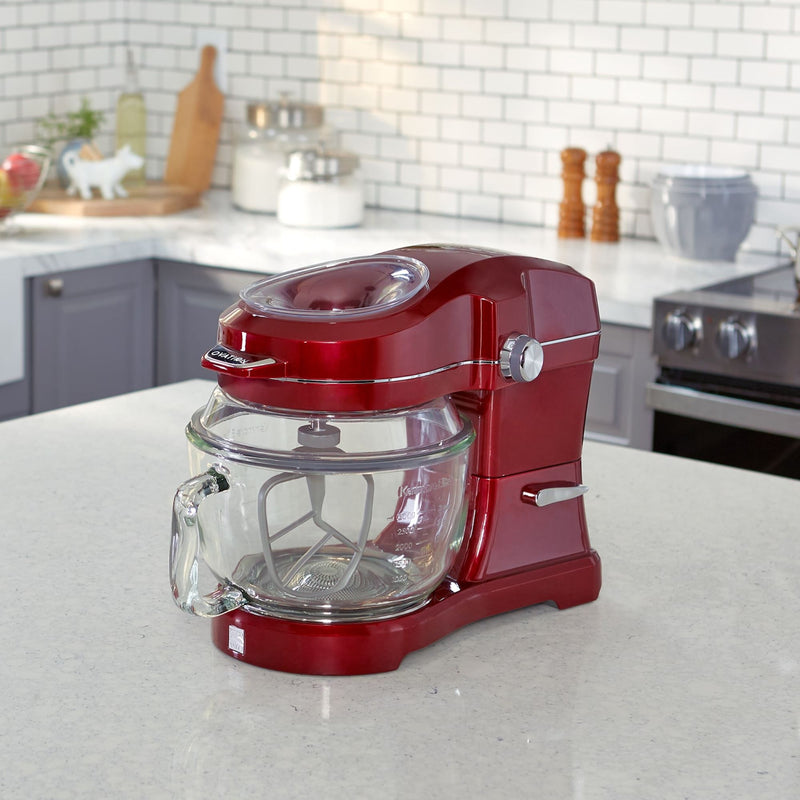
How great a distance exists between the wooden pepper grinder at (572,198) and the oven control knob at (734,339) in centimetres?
93

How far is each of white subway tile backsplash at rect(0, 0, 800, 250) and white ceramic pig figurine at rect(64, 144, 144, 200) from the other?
0.29m

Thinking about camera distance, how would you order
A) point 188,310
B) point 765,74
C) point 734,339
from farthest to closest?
point 188,310
point 765,74
point 734,339

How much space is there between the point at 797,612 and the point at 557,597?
24 centimetres

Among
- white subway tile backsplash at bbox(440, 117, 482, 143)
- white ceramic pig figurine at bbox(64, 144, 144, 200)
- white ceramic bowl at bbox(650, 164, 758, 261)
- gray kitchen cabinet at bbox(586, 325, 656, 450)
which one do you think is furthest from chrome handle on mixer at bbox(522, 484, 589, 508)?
white ceramic pig figurine at bbox(64, 144, 144, 200)

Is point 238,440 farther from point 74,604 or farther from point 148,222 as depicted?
point 148,222

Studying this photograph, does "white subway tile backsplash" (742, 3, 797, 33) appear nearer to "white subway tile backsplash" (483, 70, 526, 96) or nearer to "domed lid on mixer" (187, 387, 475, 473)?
"white subway tile backsplash" (483, 70, 526, 96)

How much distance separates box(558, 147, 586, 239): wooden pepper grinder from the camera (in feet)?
11.5

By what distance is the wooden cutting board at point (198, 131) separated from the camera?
4148 mm

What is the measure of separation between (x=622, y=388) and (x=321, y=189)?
1.19m

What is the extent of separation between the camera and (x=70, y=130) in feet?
13.0

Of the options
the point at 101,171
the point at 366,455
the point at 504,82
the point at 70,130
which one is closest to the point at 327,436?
the point at 366,455

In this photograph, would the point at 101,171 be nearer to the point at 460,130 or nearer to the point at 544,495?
the point at 460,130

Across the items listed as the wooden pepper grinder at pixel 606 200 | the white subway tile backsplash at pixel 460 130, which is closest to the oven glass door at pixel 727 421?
the wooden pepper grinder at pixel 606 200

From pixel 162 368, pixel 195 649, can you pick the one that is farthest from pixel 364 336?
pixel 162 368
